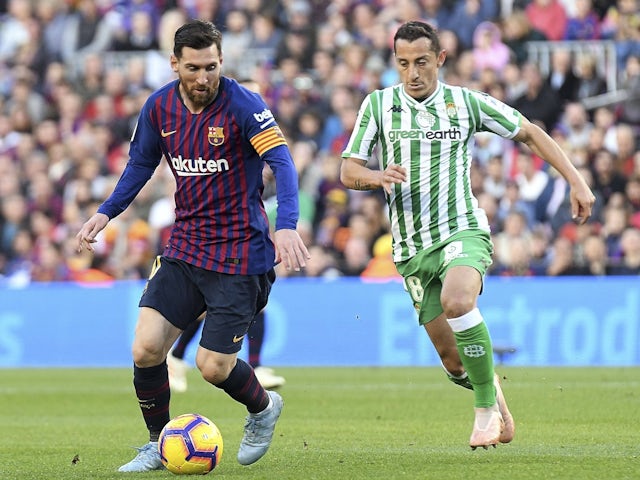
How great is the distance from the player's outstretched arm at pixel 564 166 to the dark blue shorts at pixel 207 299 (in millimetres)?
1637

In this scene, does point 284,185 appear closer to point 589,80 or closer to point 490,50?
point 490,50

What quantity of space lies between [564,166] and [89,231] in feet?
7.99

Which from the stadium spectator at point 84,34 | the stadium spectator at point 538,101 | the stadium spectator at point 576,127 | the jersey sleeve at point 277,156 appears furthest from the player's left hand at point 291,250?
Answer: the stadium spectator at point 84,34

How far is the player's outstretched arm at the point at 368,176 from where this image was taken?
6.73 m

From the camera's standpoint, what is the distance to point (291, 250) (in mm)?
6176

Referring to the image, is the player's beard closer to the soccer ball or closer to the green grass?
the soccer ball

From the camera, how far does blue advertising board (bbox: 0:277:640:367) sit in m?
14.4

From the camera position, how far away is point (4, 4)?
22.3 metres

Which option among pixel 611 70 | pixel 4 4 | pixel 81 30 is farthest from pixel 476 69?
pixel 4 4

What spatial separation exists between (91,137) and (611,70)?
7065 millimetres

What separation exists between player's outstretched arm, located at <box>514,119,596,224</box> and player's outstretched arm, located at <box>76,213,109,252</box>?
2.24 m

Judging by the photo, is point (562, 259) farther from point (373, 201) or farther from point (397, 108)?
point (397, 108)

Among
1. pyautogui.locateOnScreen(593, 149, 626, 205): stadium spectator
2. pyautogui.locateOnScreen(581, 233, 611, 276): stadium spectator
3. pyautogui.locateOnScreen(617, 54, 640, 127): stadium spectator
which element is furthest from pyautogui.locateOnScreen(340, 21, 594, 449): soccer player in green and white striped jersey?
pyautogui.locateOnScreen(617, 54, 640, 127): stadium spectator

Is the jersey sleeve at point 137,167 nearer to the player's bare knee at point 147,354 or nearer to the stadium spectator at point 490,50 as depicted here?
the player's bare knee at point 147,354
